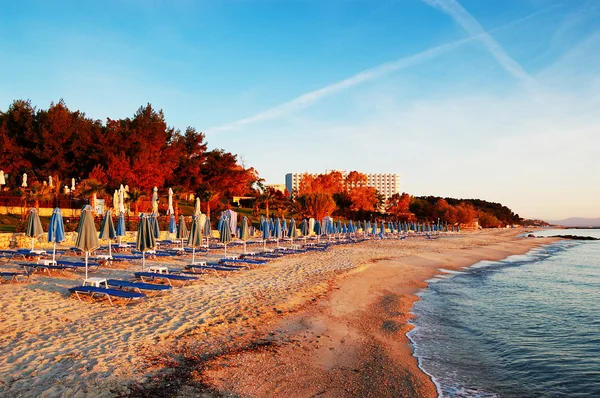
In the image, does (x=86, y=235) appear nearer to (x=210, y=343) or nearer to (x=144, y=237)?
(x=144, y=237)

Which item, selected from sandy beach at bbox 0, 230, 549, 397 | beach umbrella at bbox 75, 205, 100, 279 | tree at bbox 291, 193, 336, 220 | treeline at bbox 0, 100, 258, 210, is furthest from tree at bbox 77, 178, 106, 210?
tree at bbox 291, 193, 336, 220

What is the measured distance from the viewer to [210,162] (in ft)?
163

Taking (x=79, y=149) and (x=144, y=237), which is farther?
(x=79, y=149)

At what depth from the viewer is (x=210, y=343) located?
7.13 meters

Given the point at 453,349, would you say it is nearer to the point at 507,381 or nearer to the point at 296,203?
the point at 507,381

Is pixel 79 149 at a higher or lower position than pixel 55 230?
higher

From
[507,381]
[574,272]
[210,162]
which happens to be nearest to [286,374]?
[507,381]

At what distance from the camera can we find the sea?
6.63m

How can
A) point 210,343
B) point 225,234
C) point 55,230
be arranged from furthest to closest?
point 225,234 → point 55,230 → point 210,343

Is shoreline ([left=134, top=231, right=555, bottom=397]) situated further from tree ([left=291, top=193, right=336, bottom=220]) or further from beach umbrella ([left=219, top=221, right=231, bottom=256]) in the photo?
tree ([left=291, top=193, right=336, bottom=220])

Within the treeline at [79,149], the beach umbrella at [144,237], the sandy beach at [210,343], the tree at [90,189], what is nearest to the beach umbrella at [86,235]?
the sandy beach at [210,343]

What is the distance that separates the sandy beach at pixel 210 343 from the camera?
5.39 metres

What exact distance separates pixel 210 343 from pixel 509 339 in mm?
6728

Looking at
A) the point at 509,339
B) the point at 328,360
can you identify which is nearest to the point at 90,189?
the point at 328,360
